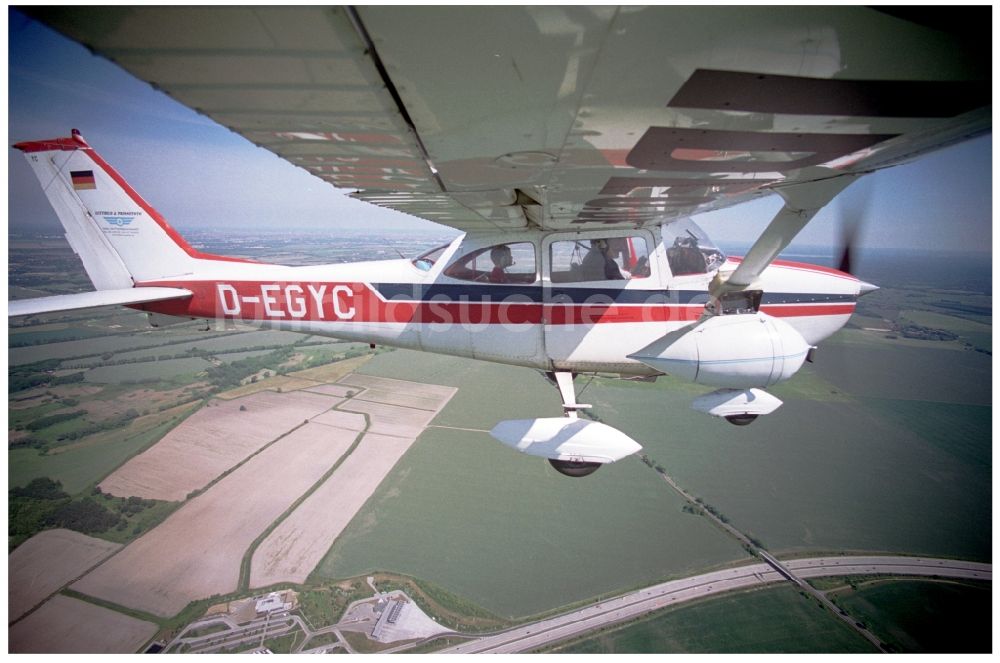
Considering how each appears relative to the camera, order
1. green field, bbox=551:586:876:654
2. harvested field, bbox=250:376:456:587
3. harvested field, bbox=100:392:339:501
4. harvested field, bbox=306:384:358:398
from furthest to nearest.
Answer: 1. harvested field, bbox=306:384:358:398
2. harvested field, bbox=100:392:339:501
3. harvested field, bbox=250:376:456:587
4. green field, bbox=551:586:876:654

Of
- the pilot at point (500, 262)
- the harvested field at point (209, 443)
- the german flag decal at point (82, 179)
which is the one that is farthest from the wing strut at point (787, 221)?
the harvested field at point (209, 443)

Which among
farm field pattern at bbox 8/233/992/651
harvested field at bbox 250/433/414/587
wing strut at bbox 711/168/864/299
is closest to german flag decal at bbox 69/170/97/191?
farm field pattern at bbox 8/233/992/651

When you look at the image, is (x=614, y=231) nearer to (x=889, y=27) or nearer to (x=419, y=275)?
(x=419, y=275)

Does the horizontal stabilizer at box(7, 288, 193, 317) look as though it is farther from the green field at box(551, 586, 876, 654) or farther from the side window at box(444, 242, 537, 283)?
the green field at box(551, 586, 876, 654)

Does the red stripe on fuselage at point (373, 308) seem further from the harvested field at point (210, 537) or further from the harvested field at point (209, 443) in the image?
the harvested field at point (209, 443)

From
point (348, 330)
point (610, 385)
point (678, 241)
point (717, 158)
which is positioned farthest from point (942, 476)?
point (348, 330)

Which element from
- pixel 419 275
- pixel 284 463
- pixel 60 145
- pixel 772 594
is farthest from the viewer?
pixel 284 463
